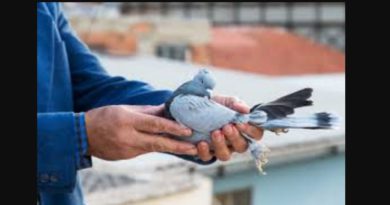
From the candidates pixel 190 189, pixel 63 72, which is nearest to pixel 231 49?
pixel 190 189

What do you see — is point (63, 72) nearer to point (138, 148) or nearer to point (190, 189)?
point (138, 148)

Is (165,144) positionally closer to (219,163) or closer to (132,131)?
(132,131)

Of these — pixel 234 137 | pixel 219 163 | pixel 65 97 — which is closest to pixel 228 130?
pixel 234 137

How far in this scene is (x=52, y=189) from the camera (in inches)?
34.1

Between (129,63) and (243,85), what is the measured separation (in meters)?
1.17

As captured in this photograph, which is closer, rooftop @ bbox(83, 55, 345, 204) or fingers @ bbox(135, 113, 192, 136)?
fingers @ bbox(135, 113, 192, 136)

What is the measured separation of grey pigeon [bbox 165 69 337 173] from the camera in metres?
0.76

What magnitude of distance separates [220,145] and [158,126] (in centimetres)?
6

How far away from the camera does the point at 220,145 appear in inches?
31.2

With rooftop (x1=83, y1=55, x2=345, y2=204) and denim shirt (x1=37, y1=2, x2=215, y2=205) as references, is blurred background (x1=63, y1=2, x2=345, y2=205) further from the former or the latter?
denim shirt (x1=37, y1=2, x2=215, y2=205)

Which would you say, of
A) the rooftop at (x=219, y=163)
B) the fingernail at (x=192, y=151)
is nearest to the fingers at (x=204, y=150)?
the fingernail at (x=192, y=151)

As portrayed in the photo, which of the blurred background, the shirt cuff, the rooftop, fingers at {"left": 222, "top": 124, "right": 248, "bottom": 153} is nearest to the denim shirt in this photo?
the shirt cuff

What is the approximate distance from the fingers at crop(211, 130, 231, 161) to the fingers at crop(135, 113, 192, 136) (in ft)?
0.08
